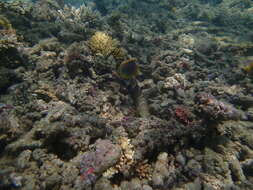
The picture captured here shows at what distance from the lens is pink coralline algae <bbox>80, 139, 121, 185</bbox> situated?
9.87 feet

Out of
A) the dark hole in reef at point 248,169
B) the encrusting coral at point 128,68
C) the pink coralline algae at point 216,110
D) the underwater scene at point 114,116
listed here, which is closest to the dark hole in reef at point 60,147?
the underwater scene at point 114,116

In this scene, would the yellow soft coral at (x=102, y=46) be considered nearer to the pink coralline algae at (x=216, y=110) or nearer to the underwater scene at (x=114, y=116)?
the underwater scene at (x=114, y=116)

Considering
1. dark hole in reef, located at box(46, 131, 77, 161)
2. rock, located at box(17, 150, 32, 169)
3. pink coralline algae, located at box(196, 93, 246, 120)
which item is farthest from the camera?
pink coralline algae, located at box(196, 93, 246, 120)

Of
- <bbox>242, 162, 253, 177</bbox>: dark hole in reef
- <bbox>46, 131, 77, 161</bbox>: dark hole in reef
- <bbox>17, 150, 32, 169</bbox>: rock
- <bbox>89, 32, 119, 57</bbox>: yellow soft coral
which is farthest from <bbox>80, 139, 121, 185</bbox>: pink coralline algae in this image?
<bbox>89, 32, 119, 57</bbox>: yellow soft coral

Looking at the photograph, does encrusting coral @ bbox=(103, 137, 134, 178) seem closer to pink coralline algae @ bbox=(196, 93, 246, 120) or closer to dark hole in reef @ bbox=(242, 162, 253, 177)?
pink coralline algae @ bbox=(196, 93, 246, 120)

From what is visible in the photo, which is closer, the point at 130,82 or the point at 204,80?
the point at 130,82

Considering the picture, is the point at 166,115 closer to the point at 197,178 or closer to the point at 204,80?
the point at 197,178

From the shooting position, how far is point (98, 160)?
10.6 ft

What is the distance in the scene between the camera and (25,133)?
11.9 ft

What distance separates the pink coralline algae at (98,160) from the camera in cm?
301

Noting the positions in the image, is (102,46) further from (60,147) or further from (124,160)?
(124,160)

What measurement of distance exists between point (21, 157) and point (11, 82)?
97.6 inches

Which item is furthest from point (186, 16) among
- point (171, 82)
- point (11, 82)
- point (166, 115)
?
point (11, 82)

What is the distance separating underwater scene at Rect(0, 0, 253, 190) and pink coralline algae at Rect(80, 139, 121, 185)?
0.02 m
